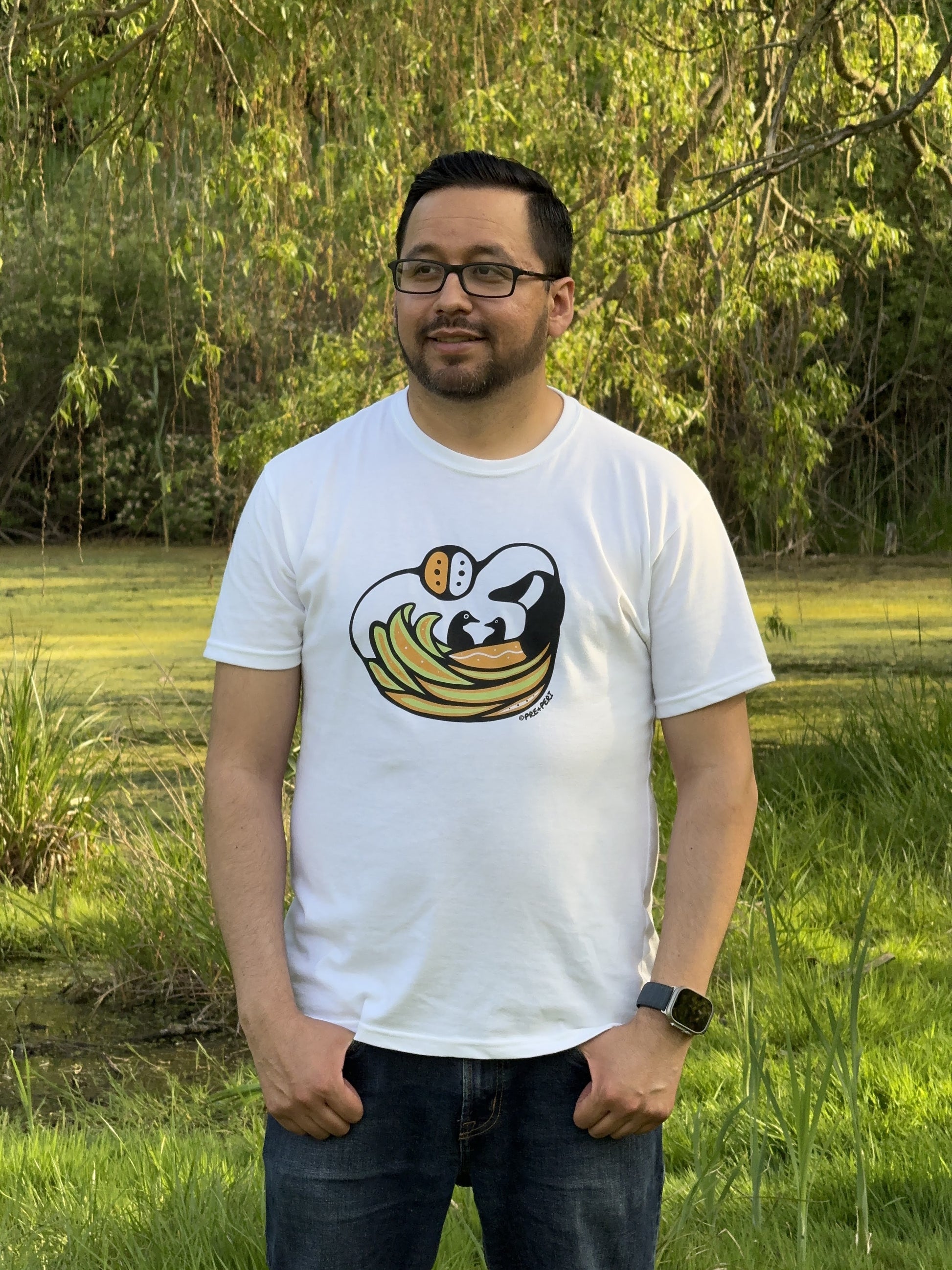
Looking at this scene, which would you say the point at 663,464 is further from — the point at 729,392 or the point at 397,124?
the point at 729,392

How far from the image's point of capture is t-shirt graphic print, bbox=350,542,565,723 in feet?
4.20

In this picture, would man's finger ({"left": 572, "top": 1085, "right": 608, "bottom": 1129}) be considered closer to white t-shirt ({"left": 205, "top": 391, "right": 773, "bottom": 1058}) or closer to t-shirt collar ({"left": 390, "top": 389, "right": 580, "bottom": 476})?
white t-shirt ({"left": 205, "top": 391, "right": 773, "bottom": 1058})

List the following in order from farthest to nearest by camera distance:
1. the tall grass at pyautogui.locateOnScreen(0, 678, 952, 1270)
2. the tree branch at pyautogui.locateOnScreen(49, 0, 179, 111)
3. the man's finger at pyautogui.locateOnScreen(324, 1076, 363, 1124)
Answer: the tree branch at pyautogui.locateOnScreen(49, 0, 179, 111)
the tall grass at pyautogui.locateOnScreen(0, 678, 952, 1270)
the man's finger at pyautogui.locateOnScreen(324, 1076, 363, 1124)

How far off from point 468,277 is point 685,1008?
648 mm

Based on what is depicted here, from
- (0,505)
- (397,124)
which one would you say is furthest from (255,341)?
(0,505)

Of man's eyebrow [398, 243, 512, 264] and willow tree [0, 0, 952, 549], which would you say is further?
willow tree [0, 0, 952, 549]

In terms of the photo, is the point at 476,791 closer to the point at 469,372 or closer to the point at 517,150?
the point at 469,372

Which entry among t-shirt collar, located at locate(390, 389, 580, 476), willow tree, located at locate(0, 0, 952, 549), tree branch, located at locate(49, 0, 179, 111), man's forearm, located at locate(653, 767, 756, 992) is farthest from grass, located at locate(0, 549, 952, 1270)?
tree branch, located at locate(49, 0, 179, 111)

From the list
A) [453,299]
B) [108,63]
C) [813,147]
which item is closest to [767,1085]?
[453,299]

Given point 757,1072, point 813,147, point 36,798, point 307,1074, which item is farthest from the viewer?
point 36,798

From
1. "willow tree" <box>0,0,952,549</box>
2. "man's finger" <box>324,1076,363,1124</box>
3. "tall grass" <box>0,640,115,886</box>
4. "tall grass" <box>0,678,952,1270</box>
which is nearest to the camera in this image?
"man's finger" <box>324,1076,363,1124</box>

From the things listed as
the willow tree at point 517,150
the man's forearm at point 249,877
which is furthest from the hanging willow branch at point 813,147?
the man's forearm at point 249,877

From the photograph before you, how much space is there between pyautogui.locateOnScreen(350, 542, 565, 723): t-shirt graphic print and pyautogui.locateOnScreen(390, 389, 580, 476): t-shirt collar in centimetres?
7

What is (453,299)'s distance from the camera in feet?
4.34
